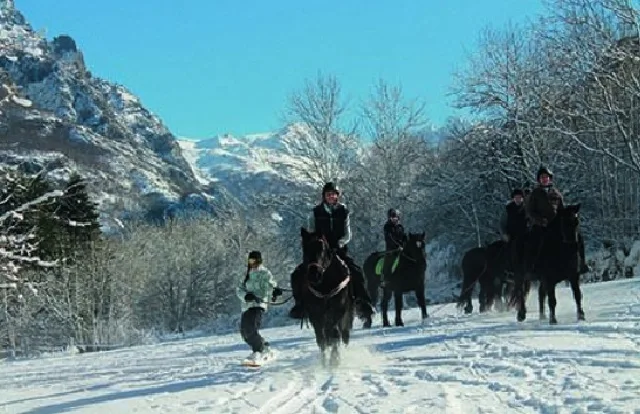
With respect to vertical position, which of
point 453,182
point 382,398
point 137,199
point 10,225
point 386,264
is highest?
point 137,199

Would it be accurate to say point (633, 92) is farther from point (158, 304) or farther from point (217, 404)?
point (158, 304)

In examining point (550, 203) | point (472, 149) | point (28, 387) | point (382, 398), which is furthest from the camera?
point (472, 149)

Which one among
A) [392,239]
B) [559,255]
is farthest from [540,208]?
[392,239]

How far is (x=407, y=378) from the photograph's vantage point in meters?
9.92

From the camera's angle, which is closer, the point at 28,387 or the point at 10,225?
the point at 28,387

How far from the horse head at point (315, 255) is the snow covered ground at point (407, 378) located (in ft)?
4.62

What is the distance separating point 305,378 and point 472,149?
117 ft

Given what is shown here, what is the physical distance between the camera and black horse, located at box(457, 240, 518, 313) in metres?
18.3

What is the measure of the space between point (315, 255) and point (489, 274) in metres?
8.75

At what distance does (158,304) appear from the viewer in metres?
60.8

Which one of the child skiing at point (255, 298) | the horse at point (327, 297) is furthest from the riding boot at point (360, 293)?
the child skiing at point (255, 298)

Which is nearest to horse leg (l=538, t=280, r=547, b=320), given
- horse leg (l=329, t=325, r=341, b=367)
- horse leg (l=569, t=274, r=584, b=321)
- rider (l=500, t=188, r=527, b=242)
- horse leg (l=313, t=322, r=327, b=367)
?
horse leg (l=569, t=274, r=584, b=321)

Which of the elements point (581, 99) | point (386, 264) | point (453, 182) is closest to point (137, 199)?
point (453, 182)

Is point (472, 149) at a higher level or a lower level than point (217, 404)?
higher
